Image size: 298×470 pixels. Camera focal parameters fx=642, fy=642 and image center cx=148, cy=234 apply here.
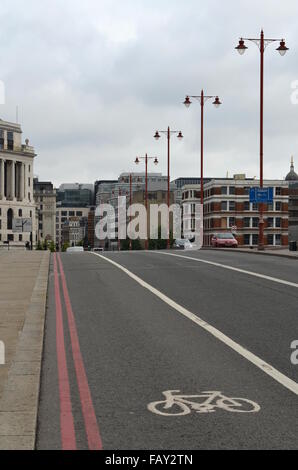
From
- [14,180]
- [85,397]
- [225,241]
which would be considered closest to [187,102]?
[225,241]

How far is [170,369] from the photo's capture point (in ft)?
27.1

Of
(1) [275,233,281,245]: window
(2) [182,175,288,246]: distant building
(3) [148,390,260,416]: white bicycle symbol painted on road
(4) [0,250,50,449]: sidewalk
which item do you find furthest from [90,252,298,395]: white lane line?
(1) [275,233,281,245]: window

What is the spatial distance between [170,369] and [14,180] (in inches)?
7386

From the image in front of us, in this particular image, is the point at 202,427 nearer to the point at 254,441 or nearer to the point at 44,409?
the point at 254,441

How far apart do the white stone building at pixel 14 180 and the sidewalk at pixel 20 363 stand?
169 meters

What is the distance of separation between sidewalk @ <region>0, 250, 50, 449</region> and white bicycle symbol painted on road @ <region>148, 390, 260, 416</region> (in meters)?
1.29

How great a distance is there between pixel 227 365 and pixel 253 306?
5.44 metres

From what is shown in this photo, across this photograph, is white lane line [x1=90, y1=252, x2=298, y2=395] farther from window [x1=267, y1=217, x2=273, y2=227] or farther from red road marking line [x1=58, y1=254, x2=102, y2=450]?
window [x1=267, y1=217, x2=273, y2=227]

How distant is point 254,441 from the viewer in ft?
18.1

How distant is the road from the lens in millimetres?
5762

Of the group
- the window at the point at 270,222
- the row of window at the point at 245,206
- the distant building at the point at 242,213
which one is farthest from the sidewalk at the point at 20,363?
the window at the point at 270,222

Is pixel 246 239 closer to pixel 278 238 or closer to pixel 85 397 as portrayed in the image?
pixel 278 238

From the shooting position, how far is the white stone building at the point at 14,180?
184m

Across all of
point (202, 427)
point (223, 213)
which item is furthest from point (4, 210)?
point (202, 427)
